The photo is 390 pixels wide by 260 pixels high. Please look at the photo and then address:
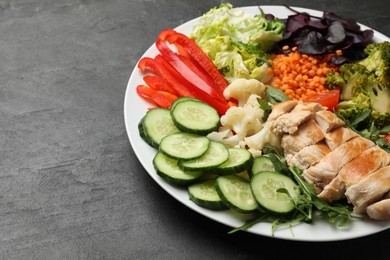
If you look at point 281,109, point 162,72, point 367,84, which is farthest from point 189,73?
point 367,84

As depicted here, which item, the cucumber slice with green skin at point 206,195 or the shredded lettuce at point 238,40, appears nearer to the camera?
the cucumber slice with green skin at point 206,195

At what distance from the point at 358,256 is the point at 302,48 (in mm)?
2081

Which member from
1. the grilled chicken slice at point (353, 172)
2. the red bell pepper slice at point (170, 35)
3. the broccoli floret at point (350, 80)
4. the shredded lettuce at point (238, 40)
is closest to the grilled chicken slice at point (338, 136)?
the grilled chicken slice at point (353, 172)

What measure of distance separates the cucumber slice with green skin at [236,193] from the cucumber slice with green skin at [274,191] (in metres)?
0.08

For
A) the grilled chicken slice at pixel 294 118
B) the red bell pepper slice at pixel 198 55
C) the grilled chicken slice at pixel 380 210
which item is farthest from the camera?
the red bell pepper slice at pixel 198 55

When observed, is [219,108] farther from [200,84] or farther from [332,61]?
[332,61]

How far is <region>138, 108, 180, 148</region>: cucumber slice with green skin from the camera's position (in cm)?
427

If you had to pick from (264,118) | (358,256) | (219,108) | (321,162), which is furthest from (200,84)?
(358,256)

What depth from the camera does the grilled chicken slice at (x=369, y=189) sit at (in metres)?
3.70

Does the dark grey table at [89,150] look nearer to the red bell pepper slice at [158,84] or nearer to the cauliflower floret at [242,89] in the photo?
the red bell pepper slice at [158,84]

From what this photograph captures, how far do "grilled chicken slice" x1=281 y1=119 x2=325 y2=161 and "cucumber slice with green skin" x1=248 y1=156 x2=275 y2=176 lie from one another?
0.55ft

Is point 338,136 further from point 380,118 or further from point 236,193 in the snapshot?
point 236,193

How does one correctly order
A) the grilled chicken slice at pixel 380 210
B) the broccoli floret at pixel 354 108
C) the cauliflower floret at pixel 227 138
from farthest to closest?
1. the broccoli floret at pixel 354 108
2. the cauliflower floret at pixel 227 138
3. the grilled chicken slice at pixel 380 210

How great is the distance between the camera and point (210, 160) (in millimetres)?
3941
